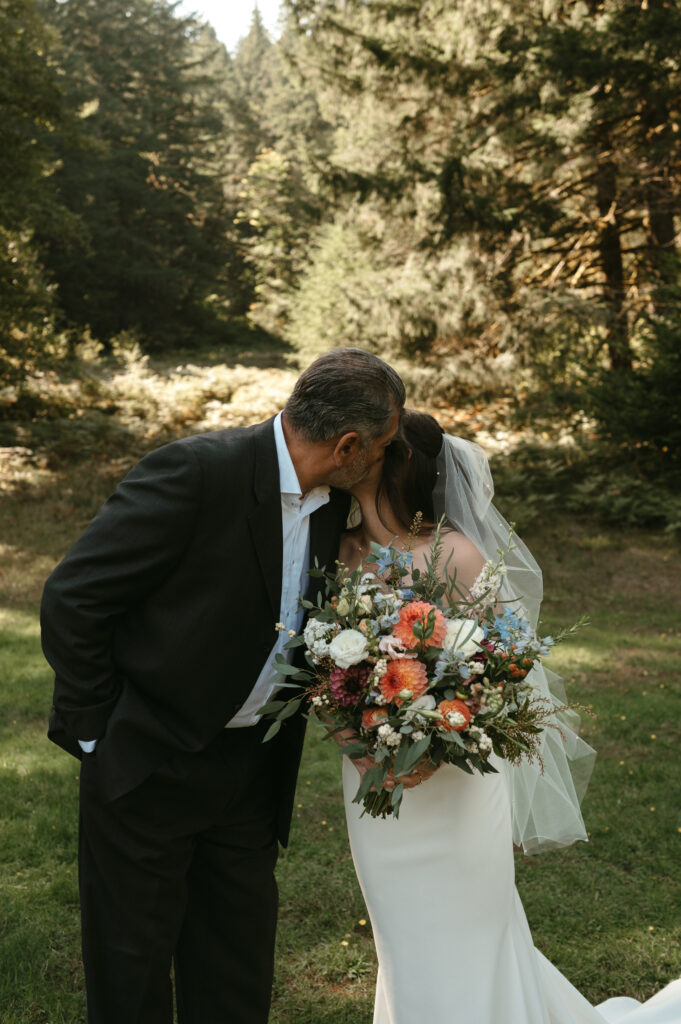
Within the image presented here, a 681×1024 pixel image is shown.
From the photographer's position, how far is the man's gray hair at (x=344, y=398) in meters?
2.32

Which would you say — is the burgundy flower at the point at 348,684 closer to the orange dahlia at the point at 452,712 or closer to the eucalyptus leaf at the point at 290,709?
the eucalyptus leaf at the point at 290,709

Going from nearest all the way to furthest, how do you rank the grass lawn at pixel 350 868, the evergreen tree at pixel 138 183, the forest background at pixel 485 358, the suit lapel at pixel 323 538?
the suit lapel at pixel 323 538 → the grass lawn at pixel 350 868 → the forest background at pixel 485 358 → the evergreen tree at pixel 138 183

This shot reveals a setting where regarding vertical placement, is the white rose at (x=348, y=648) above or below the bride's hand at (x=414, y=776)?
above

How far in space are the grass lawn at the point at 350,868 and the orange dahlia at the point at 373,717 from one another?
69 cm

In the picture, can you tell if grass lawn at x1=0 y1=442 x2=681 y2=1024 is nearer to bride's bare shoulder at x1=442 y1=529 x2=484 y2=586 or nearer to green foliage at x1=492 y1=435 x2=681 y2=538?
bride's bare shoulder at x1=442 y1=529 x2=484 y2=586

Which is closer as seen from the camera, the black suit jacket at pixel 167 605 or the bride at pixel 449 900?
the black suit jacket at pixel 167 605

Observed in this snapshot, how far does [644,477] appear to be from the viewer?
1148 cm

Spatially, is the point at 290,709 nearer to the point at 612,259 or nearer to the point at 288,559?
the point at 288,559

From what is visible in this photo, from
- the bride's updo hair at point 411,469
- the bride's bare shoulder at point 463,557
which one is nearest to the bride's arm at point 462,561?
the bride's bare shoulder at point 463,557

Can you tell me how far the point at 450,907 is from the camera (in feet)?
8.32

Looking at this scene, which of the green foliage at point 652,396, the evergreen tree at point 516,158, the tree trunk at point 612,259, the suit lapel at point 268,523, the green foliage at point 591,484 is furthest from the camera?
the tree trunk at point 612,259

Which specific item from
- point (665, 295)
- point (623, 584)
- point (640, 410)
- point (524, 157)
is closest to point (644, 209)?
point (524, 157)

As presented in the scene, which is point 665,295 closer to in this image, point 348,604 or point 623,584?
point 623,584

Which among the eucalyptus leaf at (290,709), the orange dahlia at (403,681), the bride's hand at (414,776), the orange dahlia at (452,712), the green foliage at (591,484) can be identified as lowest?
the green foliage at (591,484)
